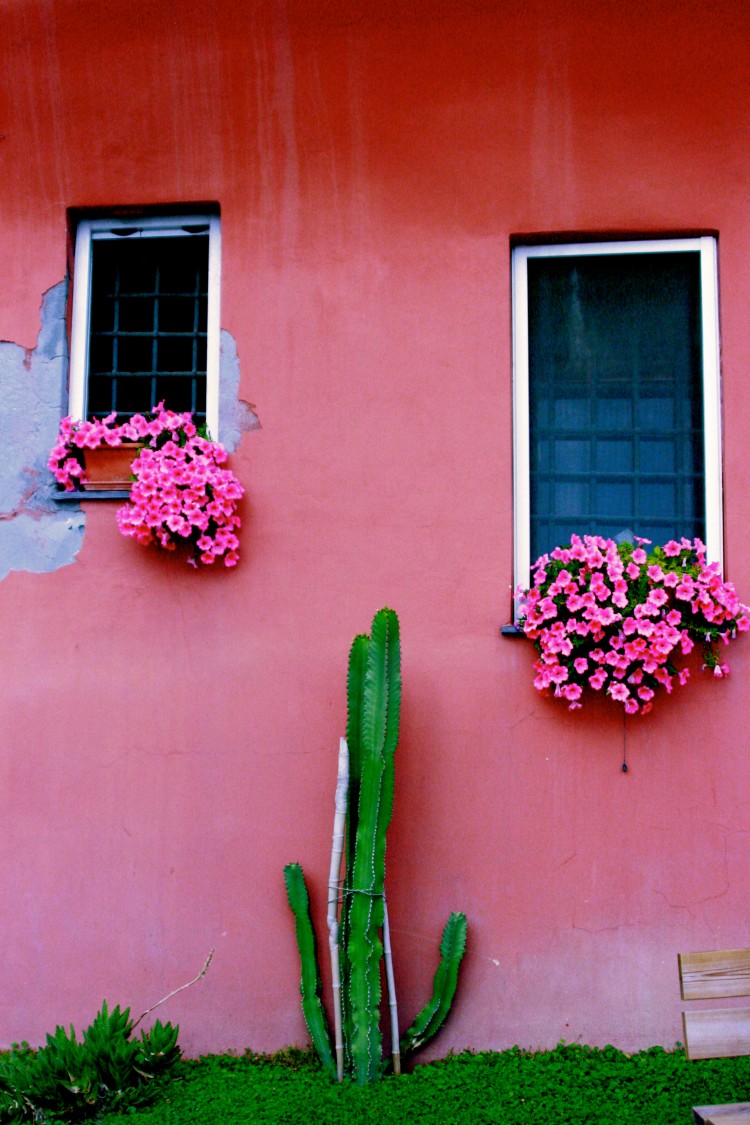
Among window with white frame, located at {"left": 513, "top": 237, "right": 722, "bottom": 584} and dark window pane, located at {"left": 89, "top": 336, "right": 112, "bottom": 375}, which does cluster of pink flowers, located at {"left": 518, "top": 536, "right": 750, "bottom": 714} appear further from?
dark window pane, located at {"left": 89, "top": 336, "right": 112, "bottom": 375}

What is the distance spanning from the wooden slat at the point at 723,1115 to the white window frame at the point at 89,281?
3058 mm

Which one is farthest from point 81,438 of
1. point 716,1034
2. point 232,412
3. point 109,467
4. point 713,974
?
point 716,1034

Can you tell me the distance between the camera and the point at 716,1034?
318 cm

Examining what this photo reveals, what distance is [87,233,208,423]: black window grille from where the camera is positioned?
185 inches

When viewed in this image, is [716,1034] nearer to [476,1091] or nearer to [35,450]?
[476,1091]

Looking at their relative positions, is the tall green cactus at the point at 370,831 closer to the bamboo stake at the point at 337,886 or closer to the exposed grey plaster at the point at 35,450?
the bamboo stake at the point at 337,886

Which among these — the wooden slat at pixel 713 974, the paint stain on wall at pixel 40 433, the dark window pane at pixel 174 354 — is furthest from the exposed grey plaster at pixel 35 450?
the wooden slat at pixel 713 974

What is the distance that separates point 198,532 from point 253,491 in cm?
28

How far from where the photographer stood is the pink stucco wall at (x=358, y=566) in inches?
164

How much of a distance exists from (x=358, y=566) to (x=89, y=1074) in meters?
2.06

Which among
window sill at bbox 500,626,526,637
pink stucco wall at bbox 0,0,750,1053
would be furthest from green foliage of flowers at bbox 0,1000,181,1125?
window sill at bbox 500,626,526,637

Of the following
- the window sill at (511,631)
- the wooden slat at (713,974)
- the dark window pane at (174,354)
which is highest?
the dark window pane at (174,354)

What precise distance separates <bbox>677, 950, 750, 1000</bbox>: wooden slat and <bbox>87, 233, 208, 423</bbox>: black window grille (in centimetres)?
288

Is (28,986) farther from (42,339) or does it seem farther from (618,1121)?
(42,339)
